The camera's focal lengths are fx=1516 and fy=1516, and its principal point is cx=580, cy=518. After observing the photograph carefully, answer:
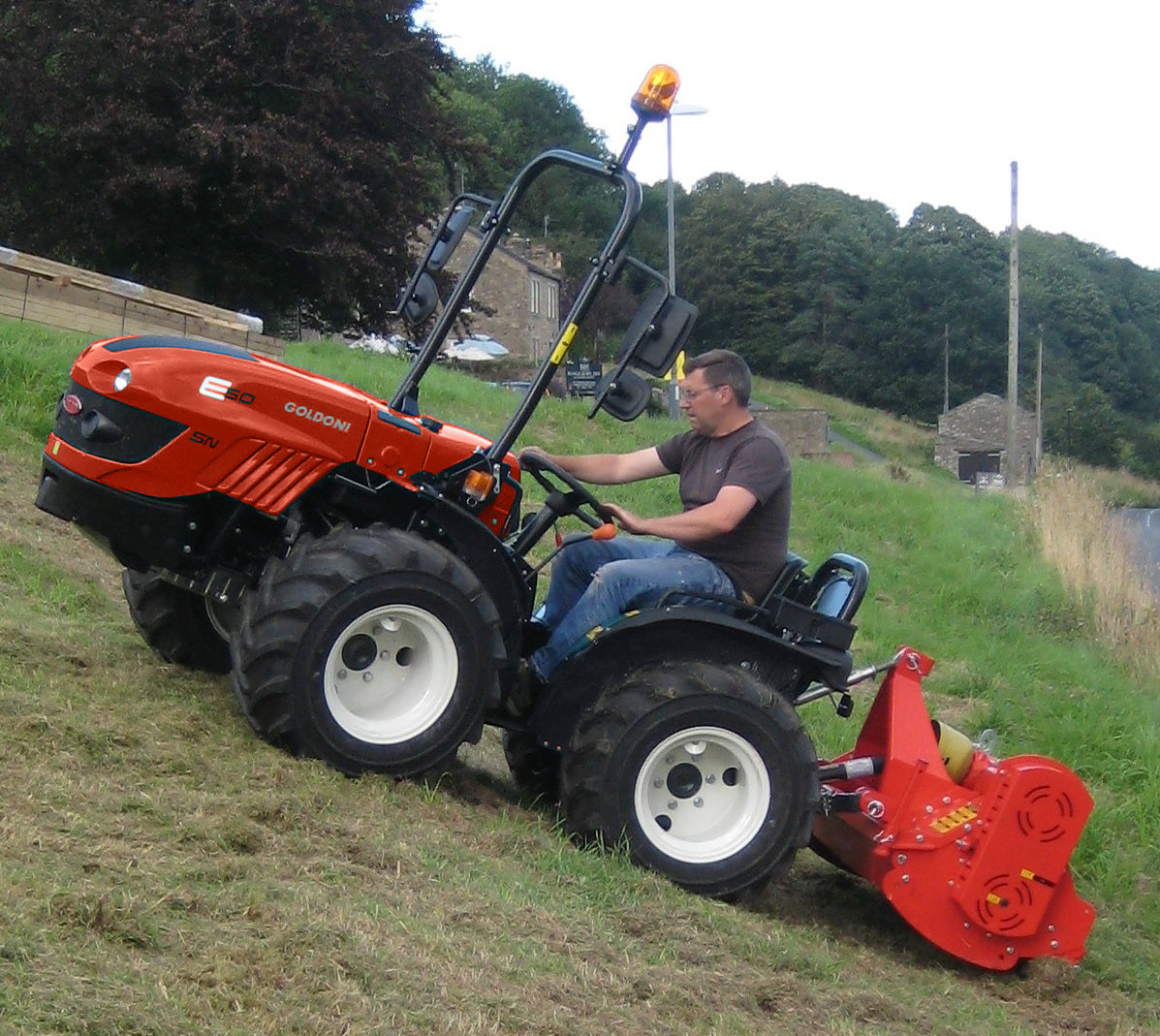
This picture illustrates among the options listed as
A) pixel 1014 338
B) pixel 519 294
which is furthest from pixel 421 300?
pixel 519 294

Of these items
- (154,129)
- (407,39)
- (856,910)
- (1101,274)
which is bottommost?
(856,910)

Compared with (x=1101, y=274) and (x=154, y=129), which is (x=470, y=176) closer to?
(x=154, y=129)

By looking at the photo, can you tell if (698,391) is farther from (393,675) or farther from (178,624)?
(178,624)

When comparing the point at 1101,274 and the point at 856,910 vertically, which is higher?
the point at 1101,274

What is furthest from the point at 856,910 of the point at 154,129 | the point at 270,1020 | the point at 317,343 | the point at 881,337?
the point at 881,337

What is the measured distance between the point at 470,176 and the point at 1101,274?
1970 inches

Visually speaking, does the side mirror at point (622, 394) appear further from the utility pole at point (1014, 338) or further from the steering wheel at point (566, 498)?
the utility pole at point (1014, 338)

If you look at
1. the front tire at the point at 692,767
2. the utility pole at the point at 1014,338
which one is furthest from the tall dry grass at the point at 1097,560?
the utility pole at the point at 1014,338

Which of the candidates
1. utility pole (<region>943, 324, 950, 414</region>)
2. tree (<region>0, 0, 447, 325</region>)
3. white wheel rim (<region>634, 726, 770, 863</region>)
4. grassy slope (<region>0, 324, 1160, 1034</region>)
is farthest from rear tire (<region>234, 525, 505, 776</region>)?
utility pole (<region>943, 324, 950, 414</region>)

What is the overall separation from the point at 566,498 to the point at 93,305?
330 inches

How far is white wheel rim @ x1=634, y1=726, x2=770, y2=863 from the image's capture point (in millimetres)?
5195

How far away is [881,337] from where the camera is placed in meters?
66.6

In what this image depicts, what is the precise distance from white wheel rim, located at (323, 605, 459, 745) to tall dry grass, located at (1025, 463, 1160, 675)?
8.53m

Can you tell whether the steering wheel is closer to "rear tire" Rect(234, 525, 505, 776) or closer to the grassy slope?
"rear tire" Rect(234, 525, 505, 776)
